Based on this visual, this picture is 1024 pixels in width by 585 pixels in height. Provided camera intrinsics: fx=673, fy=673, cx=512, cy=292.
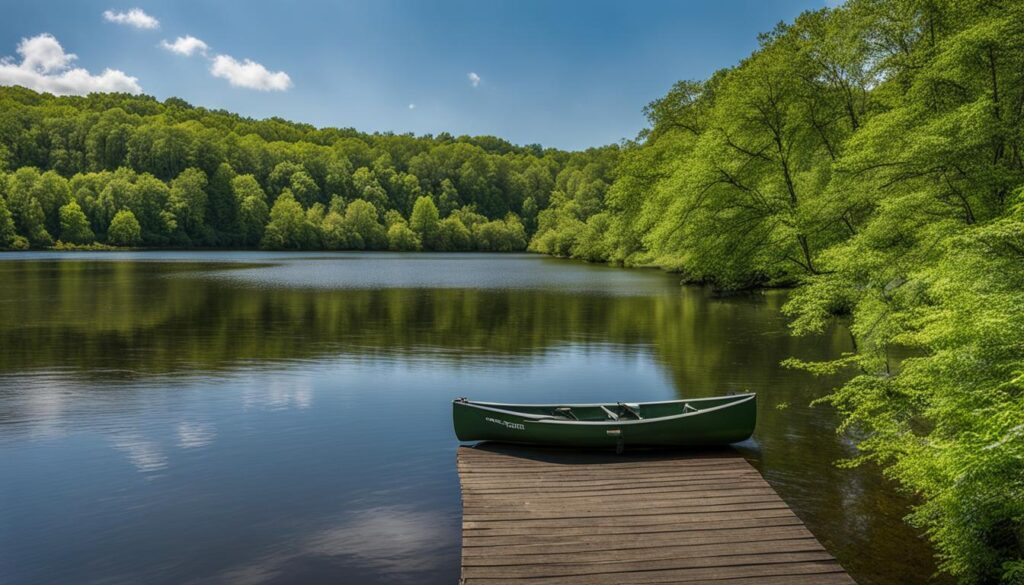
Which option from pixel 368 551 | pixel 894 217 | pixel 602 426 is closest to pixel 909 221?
pixel 894 217

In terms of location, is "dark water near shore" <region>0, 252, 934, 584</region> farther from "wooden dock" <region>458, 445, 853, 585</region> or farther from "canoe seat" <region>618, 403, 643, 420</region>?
"canoe seat" <region>618, 403, 643, 420</region>

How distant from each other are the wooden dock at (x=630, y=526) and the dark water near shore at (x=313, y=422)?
0.89 metres

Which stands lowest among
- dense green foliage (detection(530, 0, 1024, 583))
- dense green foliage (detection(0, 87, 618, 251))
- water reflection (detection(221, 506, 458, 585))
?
water reflection (detection(221, 506, 458, 585))

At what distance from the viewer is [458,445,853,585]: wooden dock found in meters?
8.58

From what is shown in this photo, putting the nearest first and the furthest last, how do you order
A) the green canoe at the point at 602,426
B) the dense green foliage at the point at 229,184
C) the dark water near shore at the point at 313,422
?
the dark water near shore at the point at 313,422
the green canoe at the point at 602,426
the dense green foliage at the point at 229,184

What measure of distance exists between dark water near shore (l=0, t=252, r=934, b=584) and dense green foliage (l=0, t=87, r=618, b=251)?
9133 centimetres

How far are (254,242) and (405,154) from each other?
6228cm

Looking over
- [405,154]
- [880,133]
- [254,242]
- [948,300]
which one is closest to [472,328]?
[880,133]

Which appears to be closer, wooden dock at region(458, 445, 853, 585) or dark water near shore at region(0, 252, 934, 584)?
wooden dock at region(458, 445, 853, 585)

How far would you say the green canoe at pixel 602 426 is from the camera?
44.6 feet

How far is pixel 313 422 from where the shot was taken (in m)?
17.3

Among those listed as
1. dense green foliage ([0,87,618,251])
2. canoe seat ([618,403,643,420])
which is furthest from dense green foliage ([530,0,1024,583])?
dense green foliage ([0,87,618,251])

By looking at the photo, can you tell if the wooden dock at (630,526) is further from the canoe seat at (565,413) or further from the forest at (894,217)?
the forest at (894,217)

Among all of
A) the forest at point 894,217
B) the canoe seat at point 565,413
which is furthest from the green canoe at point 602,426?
the forest at point 894,217
